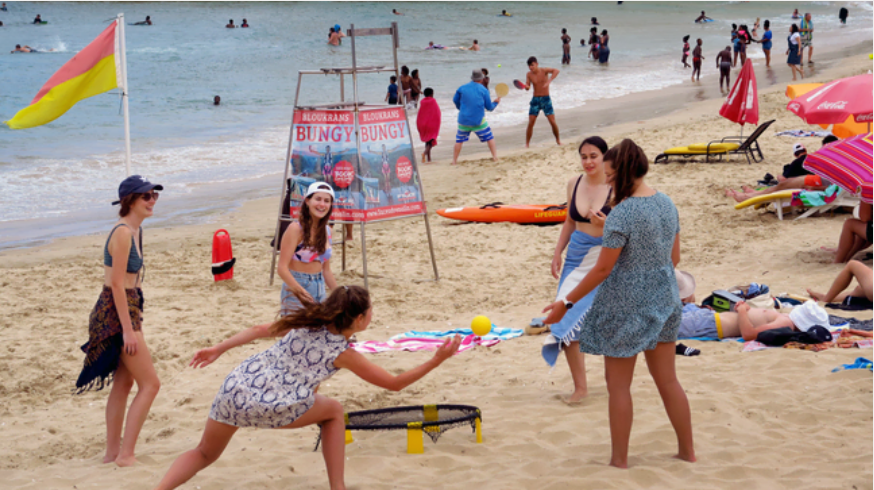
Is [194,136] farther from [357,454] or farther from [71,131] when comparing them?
[357,454]

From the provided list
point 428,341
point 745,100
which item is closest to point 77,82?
point 428,341

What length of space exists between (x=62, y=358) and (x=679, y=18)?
196ft

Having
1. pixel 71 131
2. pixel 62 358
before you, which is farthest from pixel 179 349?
pixel 71 131

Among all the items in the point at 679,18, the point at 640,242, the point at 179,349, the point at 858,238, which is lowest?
the point at 179,349

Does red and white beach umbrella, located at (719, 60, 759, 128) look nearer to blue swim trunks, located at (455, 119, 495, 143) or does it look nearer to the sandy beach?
the sandy beach

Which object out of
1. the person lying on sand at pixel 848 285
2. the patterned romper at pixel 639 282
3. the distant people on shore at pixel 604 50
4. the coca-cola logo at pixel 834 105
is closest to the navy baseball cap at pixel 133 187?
the patterned romper at pixel 639 282

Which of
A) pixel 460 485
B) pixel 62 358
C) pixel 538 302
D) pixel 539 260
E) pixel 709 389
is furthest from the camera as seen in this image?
pixel 539 260

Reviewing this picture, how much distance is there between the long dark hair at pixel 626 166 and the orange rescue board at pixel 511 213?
637 cm

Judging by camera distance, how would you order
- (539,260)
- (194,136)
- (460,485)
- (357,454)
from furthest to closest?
(194,136) → (539,260) → (357,454) → (460,485)

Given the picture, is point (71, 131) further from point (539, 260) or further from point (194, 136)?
point (539, 260)

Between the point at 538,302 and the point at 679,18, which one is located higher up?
the point at 679,18

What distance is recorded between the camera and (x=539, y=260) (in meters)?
8.52

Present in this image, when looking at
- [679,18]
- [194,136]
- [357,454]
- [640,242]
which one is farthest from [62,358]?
[679,18]

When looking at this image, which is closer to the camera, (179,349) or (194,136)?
(179,349)
